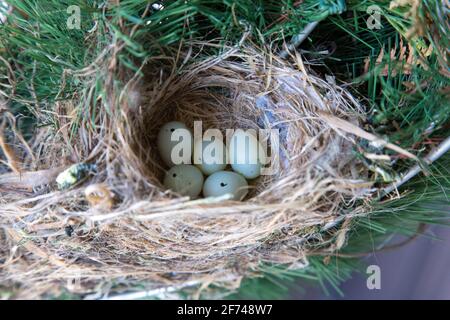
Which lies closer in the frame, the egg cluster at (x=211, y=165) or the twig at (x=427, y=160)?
the twig at (x=427, y=160)

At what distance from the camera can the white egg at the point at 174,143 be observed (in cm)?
86

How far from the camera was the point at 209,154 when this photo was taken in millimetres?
889

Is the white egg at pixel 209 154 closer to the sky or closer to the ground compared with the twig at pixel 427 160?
closer to the sky

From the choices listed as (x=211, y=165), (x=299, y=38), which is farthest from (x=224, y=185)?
(x=299, y=38)

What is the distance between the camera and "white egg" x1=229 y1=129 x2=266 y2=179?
0.87 meters

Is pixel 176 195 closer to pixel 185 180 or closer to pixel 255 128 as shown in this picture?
pixel 185 180

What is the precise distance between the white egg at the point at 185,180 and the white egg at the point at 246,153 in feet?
0.26

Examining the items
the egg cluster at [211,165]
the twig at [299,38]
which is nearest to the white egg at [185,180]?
the egg cluster at [211,165]

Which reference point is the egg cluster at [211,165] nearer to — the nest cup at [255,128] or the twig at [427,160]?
the nest cup at [255,128]

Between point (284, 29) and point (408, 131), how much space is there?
284 mm

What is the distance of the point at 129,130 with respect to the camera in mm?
730

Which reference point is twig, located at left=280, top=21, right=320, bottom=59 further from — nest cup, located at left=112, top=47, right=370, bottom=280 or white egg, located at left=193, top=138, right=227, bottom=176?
white egg, located at left=193, top=138, right=227, bottom=176

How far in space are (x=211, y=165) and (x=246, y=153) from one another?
0.26ft
